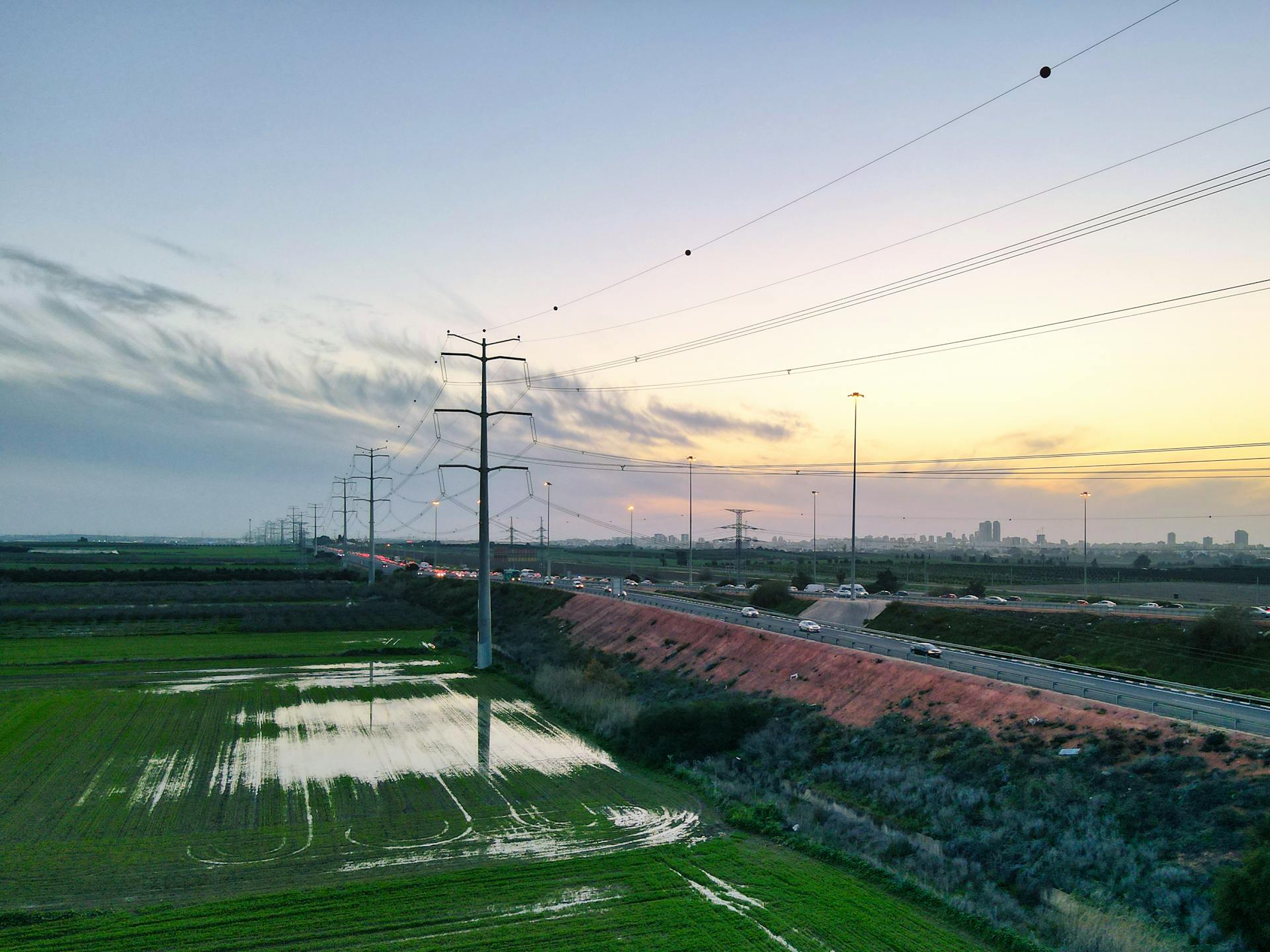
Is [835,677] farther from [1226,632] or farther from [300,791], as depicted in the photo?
[300,791]

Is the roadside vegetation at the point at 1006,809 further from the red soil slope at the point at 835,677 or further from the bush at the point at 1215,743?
the red soil slope at the point at 835,677

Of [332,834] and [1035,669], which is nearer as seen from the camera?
[332,834]

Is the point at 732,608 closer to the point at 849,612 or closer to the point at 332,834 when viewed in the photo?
the point at 849,612

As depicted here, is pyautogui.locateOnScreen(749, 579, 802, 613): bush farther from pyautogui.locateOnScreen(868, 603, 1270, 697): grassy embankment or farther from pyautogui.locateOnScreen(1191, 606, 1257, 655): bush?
pyautogui.locateOnScreen(1191, 606, 1257, 655): bush

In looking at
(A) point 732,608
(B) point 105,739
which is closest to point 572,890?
(B) point 105,739

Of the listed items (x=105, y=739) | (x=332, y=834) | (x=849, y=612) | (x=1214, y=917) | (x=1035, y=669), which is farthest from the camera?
(x=849, y=612)

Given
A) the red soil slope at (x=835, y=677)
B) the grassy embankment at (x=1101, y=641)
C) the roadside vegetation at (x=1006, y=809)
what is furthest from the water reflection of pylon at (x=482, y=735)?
the grassy embankment at (x=1101, y=641)

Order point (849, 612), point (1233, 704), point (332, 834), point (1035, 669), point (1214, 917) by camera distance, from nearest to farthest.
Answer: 1. point (1214, 917)
2. point (332, 834)
3. point (1233, 704)
4. point (1035, 669)
5. point (849, 612)
